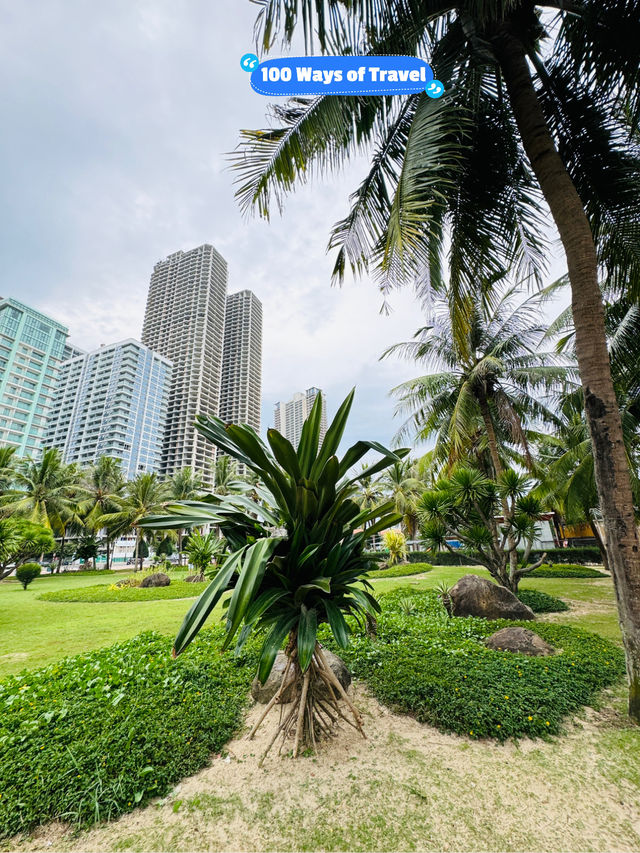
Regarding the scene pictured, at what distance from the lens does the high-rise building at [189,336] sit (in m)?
87.4

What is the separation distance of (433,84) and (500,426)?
10954 mm

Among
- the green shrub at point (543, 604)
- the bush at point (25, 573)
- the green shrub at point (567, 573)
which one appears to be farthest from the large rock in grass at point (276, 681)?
the bush at point (25, 573)

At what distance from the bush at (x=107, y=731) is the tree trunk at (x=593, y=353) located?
3755mm

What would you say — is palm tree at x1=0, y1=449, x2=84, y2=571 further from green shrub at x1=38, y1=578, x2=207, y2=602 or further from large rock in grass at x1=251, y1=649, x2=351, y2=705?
large rock in grass at x1=251, y1=649, x2=351, y2=705

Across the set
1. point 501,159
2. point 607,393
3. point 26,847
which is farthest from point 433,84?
point 26,847

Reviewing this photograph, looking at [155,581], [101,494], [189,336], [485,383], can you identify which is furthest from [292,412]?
[485,383]

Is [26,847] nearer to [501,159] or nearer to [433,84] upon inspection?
[433,84]

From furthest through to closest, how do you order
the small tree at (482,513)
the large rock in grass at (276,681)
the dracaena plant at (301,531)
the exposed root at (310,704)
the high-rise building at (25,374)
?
the high-rise building at (25,374) → the small tree at (482,513) → the large rock in grass at (276,681) → the exposed root at (310,704) → the dracaena plant at (301,531)

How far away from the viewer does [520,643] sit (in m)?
4.90

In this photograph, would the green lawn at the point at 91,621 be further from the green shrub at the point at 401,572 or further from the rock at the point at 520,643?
the green shrub at the point at 401,572

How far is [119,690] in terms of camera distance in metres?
3.65

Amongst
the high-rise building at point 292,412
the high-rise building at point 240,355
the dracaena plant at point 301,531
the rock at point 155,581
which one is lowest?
the rock at point 155,581

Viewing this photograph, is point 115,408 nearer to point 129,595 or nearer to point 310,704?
point 129,595

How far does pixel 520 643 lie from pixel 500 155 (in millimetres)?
6791
